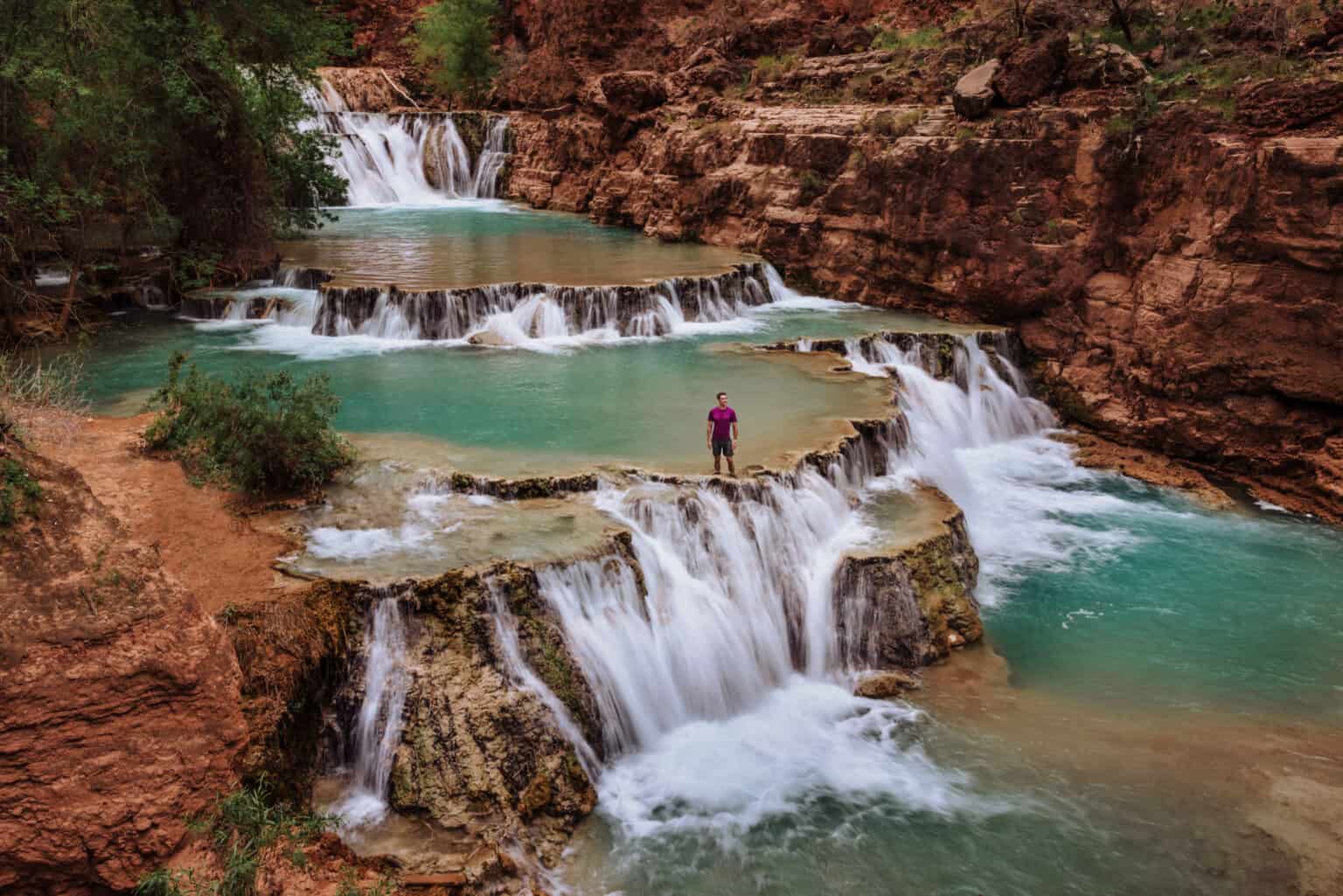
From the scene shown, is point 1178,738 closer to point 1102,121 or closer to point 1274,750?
point 1274,750

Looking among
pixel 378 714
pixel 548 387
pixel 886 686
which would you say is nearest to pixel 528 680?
pixel 378 714

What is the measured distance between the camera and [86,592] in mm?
6965

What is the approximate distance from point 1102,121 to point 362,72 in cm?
3139

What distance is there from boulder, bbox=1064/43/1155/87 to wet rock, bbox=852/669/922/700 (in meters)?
11.6

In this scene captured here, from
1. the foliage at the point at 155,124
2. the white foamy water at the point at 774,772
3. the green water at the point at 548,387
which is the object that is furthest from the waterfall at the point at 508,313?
the white foamy water at the point at 774,772

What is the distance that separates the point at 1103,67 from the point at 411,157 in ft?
75.9

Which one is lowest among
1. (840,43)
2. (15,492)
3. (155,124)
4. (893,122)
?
(15,492)

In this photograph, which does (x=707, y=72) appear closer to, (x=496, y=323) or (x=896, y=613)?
(x=496, y=323)

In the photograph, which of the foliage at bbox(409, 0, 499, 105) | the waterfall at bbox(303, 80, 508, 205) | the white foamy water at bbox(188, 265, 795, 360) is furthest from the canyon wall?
the foliage at bbox(409, 0, 499, 105)

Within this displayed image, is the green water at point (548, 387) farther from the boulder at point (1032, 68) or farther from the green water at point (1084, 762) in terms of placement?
the boulder at point (1032, 68)

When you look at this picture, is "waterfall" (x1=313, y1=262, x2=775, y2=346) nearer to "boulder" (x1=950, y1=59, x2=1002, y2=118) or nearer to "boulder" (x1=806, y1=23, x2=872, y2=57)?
"boulder" (x1=950, y1=59, x2=1002, y2=118)

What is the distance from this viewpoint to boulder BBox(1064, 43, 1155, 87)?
1636cm

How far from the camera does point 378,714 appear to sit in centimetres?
809

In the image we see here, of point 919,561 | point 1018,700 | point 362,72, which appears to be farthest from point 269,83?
point 362,72
